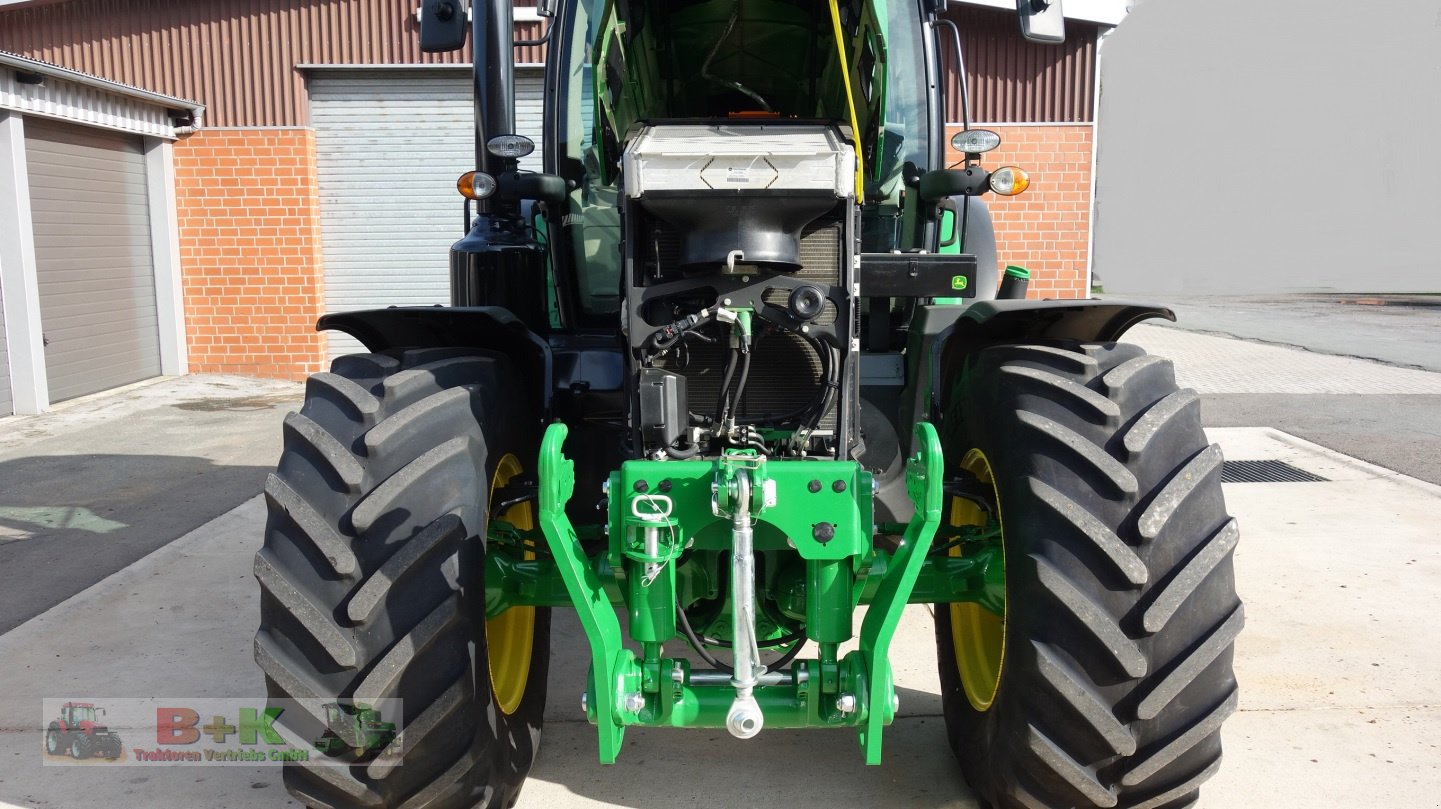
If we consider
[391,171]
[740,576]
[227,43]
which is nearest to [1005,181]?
[740,576]

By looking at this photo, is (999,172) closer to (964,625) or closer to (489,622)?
(964,625)

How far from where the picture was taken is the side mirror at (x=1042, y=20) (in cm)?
371

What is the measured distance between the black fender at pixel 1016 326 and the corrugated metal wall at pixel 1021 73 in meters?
9.26

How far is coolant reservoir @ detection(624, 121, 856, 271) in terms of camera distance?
278 cm

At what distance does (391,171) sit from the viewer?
12641mm

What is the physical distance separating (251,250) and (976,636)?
36.4ft

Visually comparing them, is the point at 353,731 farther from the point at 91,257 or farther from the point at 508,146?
the point at 91,257

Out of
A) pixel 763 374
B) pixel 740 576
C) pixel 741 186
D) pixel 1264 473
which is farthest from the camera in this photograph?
pixel 1264 473

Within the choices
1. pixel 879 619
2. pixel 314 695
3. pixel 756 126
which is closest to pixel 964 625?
pixel 879 619

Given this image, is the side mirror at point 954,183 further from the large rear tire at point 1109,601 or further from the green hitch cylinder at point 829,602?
the green hitch cylinder at point 829,602

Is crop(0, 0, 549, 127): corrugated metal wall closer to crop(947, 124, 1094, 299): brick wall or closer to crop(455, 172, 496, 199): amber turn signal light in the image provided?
crop(947, 124, 1094, 299): brick wall

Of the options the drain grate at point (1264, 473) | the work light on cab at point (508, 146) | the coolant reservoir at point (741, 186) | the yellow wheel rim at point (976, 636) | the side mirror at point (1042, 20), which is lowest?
the drain grate at point (1264, 473)

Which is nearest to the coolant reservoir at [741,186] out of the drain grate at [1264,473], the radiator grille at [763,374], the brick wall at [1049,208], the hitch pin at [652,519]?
the radiator grille at [763,374]

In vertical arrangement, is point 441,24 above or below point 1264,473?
above
